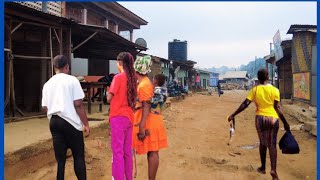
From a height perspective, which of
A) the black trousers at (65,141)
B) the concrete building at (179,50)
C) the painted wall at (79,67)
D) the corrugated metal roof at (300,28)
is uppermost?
the concrete building at (179,50)

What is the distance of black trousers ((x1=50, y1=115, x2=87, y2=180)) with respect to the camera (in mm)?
3699

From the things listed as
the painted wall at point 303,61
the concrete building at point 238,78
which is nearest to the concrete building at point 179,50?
the painted wall at point 303,61

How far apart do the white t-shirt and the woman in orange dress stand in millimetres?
704

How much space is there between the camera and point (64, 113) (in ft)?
12.1

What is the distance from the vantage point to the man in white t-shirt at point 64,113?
12.1ft

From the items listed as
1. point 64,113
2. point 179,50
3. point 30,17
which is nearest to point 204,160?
point 64,113

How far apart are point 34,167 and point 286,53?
1531cm

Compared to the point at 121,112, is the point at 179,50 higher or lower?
higher

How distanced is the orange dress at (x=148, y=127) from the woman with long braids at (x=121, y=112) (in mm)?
97

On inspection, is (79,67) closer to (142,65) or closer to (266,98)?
(266,98)

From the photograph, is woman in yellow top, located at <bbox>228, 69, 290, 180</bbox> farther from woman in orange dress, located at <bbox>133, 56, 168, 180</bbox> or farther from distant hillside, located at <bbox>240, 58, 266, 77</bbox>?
distant hillside, located at <bbox>240, 58, 266, 77</bbox>

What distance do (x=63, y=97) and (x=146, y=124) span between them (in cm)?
101

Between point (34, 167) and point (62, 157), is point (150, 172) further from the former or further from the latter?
point (34, 167)

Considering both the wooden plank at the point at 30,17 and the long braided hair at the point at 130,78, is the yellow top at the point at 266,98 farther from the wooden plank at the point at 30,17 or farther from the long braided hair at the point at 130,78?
the wooden plank at the point at 30,17
